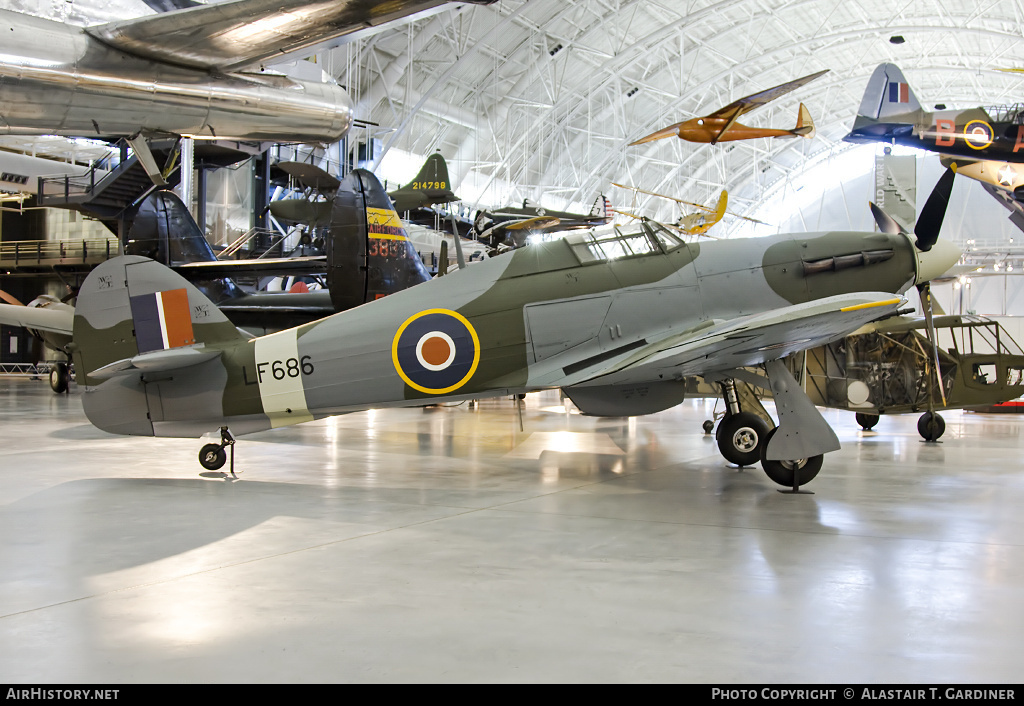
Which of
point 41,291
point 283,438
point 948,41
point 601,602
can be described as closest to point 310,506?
point 601,602

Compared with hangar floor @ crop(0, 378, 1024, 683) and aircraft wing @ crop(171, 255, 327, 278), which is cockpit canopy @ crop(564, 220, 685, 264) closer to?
hangar floor @ crop(0, 378, 1024, 683)

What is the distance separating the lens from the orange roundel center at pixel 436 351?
269 inches

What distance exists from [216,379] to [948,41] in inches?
1760

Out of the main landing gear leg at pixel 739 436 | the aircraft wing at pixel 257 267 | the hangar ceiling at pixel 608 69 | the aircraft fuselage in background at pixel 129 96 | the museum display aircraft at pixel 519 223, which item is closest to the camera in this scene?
the aircraft fuselage in background at pixel 129 96

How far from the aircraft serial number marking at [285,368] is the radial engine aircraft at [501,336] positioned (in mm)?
13

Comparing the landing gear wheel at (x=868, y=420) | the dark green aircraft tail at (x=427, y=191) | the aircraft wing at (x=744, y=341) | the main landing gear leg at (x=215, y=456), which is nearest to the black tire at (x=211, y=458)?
the main landing gear leg at (x=215, y=456)

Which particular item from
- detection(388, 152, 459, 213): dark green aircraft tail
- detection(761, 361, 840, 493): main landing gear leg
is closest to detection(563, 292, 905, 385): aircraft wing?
detection(761, 361, 840, 493): main landing gear leg

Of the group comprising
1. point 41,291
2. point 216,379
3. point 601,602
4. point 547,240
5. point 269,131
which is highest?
point 41,291

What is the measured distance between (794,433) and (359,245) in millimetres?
6992

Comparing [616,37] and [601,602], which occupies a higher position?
[616,37]

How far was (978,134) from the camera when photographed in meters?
20.6

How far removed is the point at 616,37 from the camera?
115 feet

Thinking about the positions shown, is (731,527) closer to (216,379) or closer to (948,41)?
(216,379)

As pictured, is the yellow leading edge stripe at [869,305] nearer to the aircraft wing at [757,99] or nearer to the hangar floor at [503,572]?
the hangar floor at [503,572]
